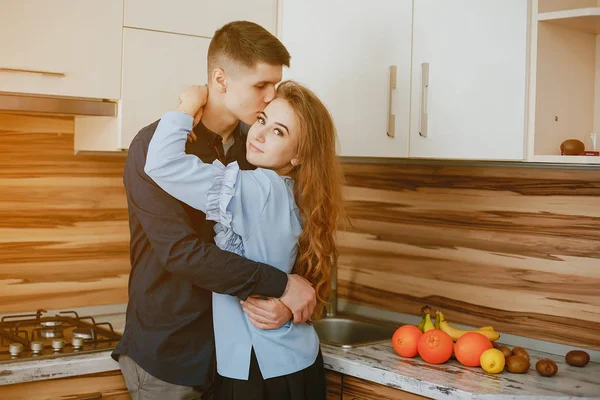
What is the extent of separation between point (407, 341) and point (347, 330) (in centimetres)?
62

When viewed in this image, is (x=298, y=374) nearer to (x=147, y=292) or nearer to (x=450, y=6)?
(x=147, y=292)

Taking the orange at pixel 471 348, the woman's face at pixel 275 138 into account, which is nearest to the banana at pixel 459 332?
the orange at pixel 471 348

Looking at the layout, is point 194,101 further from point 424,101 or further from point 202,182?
point 424,101

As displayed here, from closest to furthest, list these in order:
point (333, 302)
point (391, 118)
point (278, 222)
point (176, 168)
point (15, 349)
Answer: point (176, 168)
point (278, 222)
point (15, 349)
point (391, 118)
point (333, 302)

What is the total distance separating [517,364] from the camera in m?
2.19

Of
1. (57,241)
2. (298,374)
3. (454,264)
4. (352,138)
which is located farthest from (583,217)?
(57,241)

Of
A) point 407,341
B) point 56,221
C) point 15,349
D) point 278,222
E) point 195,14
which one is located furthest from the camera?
point 56,221

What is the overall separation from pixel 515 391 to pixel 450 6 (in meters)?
1.08

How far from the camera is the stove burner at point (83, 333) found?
2.35 m

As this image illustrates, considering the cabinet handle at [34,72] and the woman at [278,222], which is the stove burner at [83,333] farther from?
the cabinet handle at [34,72]

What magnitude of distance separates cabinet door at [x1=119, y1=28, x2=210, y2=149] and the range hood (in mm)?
57

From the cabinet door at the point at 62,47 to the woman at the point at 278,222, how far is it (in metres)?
0.44

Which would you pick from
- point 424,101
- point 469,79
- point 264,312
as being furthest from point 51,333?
point 469,79

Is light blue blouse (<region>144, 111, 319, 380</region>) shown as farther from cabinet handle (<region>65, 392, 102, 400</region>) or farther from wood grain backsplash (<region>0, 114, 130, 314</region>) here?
wood grain backsplash (<region>0, 114, 130, 314</region>)
